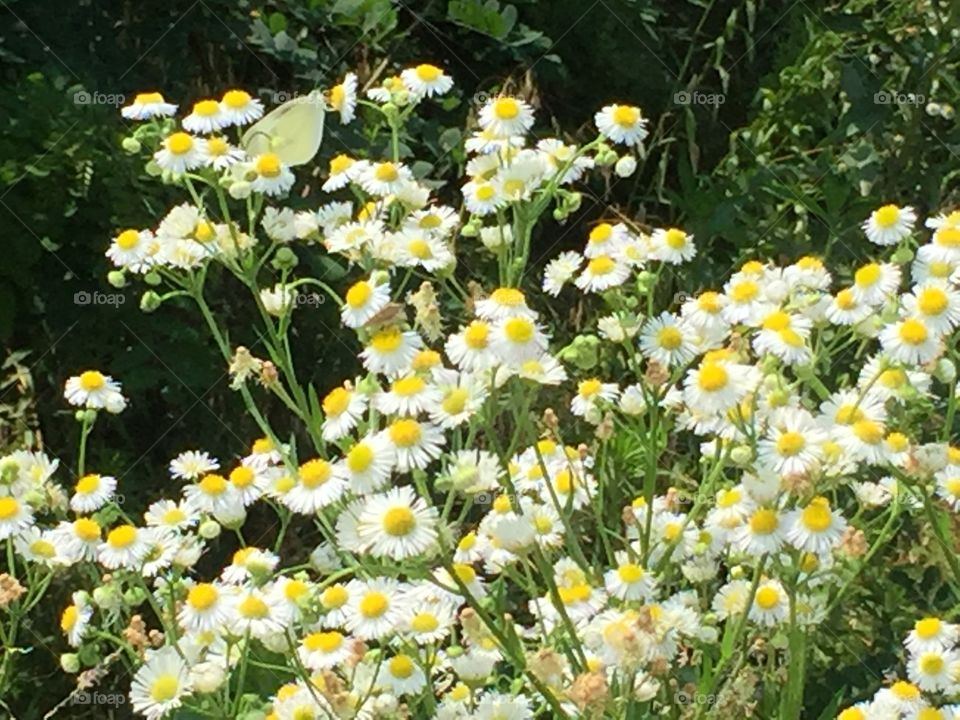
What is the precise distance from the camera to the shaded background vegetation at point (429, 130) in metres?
2.26

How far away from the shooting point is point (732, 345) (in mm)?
1383

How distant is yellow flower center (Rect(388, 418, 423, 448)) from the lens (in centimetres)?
117

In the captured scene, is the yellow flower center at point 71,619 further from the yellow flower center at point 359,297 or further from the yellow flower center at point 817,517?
the yellow flower center at point 817,517

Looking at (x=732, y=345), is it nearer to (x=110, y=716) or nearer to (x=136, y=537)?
(x=136, y=537)

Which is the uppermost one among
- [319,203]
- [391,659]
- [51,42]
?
[51,42]

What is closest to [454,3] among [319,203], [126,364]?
[319,203]

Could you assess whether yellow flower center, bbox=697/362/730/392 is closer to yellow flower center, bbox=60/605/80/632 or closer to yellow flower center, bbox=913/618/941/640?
→ yellow flower center, bbox=913/618/941/640

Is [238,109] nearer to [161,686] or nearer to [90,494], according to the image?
[90,494]

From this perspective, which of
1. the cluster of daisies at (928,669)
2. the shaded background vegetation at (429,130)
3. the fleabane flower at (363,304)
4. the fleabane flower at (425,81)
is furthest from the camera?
the shaded background vegetation at (429,130)

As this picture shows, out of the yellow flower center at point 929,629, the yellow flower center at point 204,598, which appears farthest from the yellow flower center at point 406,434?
the yellow flower center at point 929,629

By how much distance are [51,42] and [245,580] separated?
1238 millimetres

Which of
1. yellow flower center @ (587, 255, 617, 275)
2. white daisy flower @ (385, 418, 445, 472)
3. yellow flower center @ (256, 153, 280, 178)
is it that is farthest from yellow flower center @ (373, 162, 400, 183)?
white daisy flower @ (385, 418, 445, 472)

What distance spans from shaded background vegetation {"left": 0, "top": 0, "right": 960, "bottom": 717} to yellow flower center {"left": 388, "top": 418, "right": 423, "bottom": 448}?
0.92 metres

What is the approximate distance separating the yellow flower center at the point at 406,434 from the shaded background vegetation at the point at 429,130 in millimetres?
924
